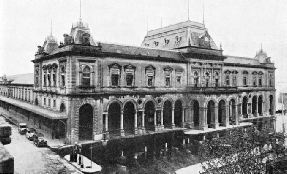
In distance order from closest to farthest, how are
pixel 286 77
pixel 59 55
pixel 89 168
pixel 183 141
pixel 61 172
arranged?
pixel 61 172
pixel 89 168
pixel 59 55
pixel 183 141
pixel 286 77

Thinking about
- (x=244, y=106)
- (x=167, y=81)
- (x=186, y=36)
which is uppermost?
(x=186, y=36)

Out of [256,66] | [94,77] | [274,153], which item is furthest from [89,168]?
[256,66]

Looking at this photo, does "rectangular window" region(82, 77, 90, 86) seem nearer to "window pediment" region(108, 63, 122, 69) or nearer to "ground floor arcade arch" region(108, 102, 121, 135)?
"window pediment" region(108, 63, 122, 69)

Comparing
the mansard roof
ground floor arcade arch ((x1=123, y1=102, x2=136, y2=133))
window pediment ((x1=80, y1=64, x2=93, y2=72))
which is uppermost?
the mansard roof

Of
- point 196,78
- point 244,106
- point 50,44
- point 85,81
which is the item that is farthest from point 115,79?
point 244,106

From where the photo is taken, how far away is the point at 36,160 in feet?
73.9

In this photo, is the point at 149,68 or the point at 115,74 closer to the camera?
the point at 115,74

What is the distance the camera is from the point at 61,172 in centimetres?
1959

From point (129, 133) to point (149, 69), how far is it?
9598mm

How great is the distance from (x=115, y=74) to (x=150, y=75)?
237 inches

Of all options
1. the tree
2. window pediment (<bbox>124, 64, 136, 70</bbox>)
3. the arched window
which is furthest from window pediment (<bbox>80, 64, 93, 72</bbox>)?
the tree

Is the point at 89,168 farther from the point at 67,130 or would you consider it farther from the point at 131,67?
the point at 131,67

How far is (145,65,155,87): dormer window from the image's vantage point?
36856 mm

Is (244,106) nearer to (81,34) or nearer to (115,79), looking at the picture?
(115,79)
